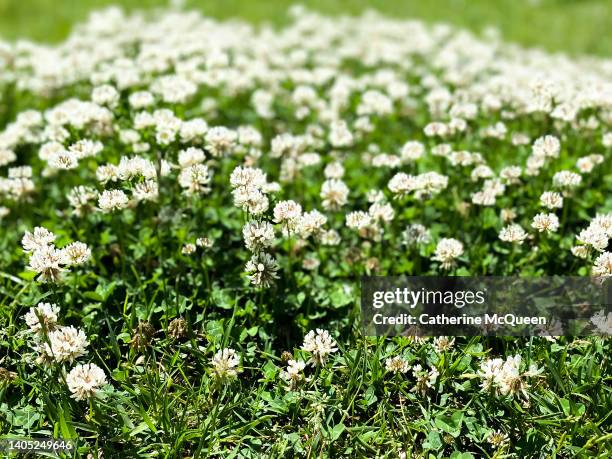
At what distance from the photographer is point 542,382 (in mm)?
2818

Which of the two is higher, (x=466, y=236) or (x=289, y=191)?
(x=289, y=191)

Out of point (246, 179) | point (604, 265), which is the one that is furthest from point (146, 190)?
point (604, 265)

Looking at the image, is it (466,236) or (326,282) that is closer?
(326,282)

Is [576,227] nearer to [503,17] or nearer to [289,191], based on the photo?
[289,191]

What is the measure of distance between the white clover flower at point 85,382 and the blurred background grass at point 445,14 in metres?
6.14

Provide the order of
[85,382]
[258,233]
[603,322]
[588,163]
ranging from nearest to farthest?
1. [85,382]
2. [258,233]
3. [603,322]
4. [588,163]

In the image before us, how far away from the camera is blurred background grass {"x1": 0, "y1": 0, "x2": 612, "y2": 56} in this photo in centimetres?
809

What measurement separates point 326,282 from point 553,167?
5.06 feet

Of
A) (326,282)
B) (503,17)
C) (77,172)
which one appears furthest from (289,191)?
(503,17)

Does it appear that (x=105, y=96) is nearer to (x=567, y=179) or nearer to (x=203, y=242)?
(x=203, y=242)

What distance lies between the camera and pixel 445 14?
913 cm

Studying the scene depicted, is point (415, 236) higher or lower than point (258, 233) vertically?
higher

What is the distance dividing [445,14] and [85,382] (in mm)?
8021

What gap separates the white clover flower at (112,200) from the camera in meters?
2.94
